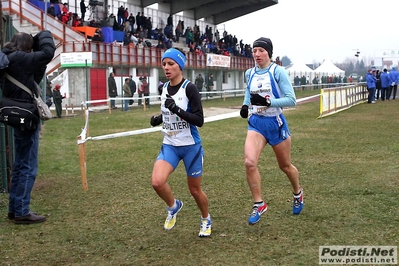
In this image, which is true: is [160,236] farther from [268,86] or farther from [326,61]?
[326,61]

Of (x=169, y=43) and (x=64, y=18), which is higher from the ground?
(x=64, y=18)

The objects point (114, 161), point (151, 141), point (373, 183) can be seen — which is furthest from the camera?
point (151, 141)

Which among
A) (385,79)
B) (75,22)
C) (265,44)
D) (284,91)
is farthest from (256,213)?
(75,22)

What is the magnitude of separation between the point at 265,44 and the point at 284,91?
1.93 ft

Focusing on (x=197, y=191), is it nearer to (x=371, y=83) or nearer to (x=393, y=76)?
(x=371, y=83)

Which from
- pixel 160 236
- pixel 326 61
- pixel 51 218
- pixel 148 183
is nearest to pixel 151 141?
pixel 148 183

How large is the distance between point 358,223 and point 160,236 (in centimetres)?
213

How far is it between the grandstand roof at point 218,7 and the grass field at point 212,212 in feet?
117

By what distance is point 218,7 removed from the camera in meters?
53.5

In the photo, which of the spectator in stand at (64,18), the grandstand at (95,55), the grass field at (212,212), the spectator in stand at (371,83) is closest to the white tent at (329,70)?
the grandstand at (95,55)

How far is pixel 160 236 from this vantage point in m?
5.25

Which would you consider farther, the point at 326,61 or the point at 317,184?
the point at 326,61

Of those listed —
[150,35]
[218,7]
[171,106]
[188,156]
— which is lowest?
[188,156]

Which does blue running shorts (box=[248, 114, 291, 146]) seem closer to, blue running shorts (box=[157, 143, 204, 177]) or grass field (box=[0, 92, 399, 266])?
grass field (box=[0, 92, 399, 266])
